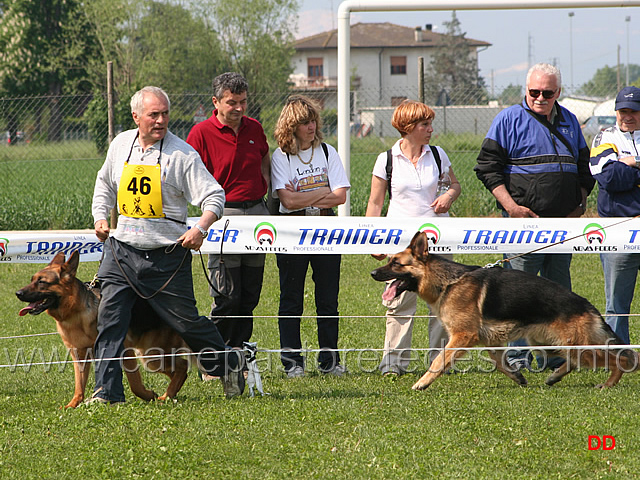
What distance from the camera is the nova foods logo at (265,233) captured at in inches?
225

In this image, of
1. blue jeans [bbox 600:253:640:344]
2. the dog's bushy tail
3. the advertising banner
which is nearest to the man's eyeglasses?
the advertising banner

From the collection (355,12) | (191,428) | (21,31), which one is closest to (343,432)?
(191,428)

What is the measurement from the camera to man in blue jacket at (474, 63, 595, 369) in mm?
5742

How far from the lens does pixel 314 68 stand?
257 feet

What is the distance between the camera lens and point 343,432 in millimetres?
4340

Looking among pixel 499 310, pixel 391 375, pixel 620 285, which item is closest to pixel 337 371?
pixel 391 375

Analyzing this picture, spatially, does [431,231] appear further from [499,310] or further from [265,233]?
[265,233]

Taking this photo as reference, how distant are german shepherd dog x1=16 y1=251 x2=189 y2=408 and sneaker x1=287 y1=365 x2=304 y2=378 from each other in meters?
0.97

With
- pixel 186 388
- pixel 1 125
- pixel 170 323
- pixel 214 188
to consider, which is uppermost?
pixel 1 125

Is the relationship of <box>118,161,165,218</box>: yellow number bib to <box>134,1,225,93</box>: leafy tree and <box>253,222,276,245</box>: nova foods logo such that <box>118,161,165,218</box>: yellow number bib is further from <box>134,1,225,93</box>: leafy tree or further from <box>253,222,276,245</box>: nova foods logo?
<box>134,1,225,93</box>: leafy tree

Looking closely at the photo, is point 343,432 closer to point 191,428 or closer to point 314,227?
point 191,428

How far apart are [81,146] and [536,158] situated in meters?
10.2

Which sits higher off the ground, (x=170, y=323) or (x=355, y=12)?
(x=355, y=12)

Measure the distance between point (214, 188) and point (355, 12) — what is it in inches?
152
